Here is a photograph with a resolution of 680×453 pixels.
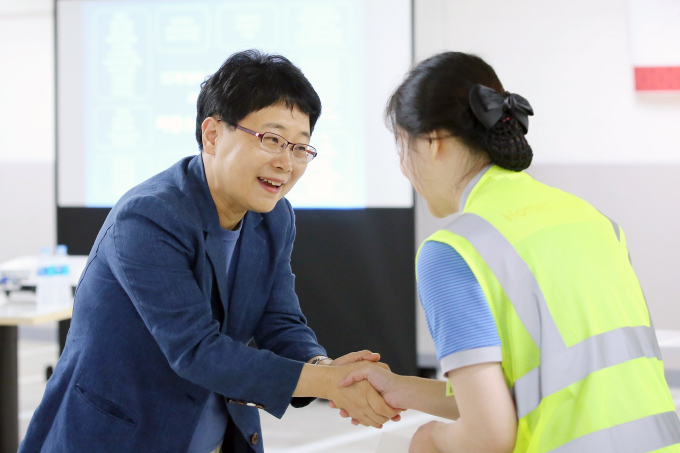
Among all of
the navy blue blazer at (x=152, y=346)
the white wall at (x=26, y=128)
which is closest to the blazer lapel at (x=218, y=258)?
the navy blue blazer at (x=152, y=346)

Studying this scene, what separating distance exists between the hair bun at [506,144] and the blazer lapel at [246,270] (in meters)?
0.59

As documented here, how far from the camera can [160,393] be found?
3.72 ft

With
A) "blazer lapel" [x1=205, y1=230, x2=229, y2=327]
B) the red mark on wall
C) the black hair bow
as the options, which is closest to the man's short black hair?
"blazer lapel" [x1=205, y1=230, x2=229, y2=327]

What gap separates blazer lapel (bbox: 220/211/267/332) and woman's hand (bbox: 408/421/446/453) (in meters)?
0.48

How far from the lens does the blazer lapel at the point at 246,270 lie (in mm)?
1256

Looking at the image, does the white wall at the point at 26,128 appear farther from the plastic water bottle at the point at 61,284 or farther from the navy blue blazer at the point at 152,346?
the navy blue blazer at the point at 152,346

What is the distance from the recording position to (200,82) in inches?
127

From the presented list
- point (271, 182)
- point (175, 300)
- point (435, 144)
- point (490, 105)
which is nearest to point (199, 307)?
point (175, 300)

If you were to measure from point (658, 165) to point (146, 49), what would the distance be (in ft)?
10.3

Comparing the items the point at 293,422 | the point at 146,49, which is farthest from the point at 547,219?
the point at 146,49

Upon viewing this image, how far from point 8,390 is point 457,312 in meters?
2.34

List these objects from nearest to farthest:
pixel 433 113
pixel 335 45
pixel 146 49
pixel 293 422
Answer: pixel 433 113 → pixel 293 422 → pixel 335 45 → pixel 146 49

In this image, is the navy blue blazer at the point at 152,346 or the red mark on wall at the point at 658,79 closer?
the navy blue blazer at the point at 152,346

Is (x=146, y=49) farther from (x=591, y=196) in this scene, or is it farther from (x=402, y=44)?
(x=591, y=196)
